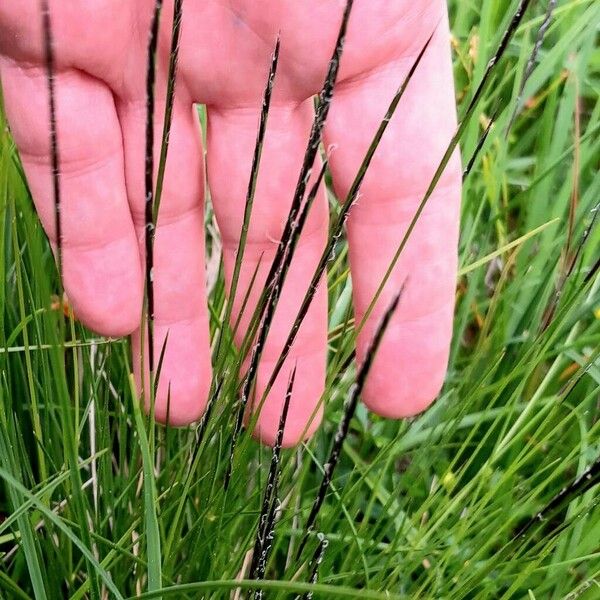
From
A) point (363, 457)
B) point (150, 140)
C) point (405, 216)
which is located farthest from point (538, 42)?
point (363, 457)

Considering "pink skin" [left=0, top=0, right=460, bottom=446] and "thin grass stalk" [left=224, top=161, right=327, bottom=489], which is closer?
"thin grass stalk" [left=224, top=161, right=327, bottom=489]

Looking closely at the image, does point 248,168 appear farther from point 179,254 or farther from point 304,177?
point 304,177

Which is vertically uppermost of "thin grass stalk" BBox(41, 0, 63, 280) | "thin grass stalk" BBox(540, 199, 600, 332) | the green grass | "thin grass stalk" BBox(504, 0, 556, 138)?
"thin grass stalk" BBox(504, 0, 556, 138)

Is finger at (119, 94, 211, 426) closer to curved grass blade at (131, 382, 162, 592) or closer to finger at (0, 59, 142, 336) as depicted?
finger at (0, 59, 142, 336)

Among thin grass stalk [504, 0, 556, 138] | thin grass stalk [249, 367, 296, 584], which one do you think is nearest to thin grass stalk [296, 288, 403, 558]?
thin grass stalk [249, 367, 296, 584]

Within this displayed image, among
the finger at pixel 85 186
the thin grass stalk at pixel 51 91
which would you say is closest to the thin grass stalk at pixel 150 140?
the thin grass stalk at pixel 51 91

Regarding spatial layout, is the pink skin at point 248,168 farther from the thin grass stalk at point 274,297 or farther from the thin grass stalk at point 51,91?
the thin grass stalk at point 51,91
